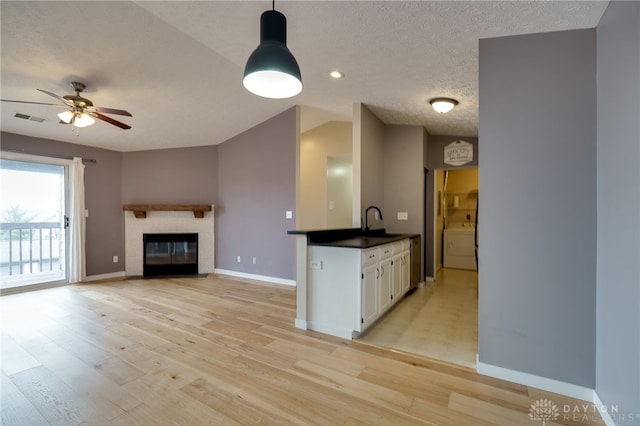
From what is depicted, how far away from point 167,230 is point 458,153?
19.0ft

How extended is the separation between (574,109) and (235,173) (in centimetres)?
505

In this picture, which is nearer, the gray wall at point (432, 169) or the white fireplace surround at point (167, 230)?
the gray wall at point (432, 169)

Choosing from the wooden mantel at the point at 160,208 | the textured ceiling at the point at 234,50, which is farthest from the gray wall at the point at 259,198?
the textured ceiling at the point at 234,50

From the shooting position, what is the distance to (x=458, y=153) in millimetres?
5164

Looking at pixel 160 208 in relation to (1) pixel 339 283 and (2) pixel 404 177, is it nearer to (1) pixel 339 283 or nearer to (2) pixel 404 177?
(1) pixel 339 283

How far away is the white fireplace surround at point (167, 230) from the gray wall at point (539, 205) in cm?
508

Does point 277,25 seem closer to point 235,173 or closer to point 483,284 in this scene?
point 483,284

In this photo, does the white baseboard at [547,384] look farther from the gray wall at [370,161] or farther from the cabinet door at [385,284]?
the gray wall at [370,161]

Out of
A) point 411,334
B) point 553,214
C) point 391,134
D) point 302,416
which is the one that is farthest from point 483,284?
point 391,134

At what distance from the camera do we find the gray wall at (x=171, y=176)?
5785 mm

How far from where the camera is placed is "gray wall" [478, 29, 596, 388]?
1.87 m

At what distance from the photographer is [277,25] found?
1751mm

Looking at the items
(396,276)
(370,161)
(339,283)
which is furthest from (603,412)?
(370,161)

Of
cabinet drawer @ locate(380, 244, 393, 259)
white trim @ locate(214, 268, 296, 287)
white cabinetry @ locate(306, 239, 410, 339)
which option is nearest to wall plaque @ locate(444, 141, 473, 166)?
cabinet drawer @ locate(380, 244, 393, 259)
